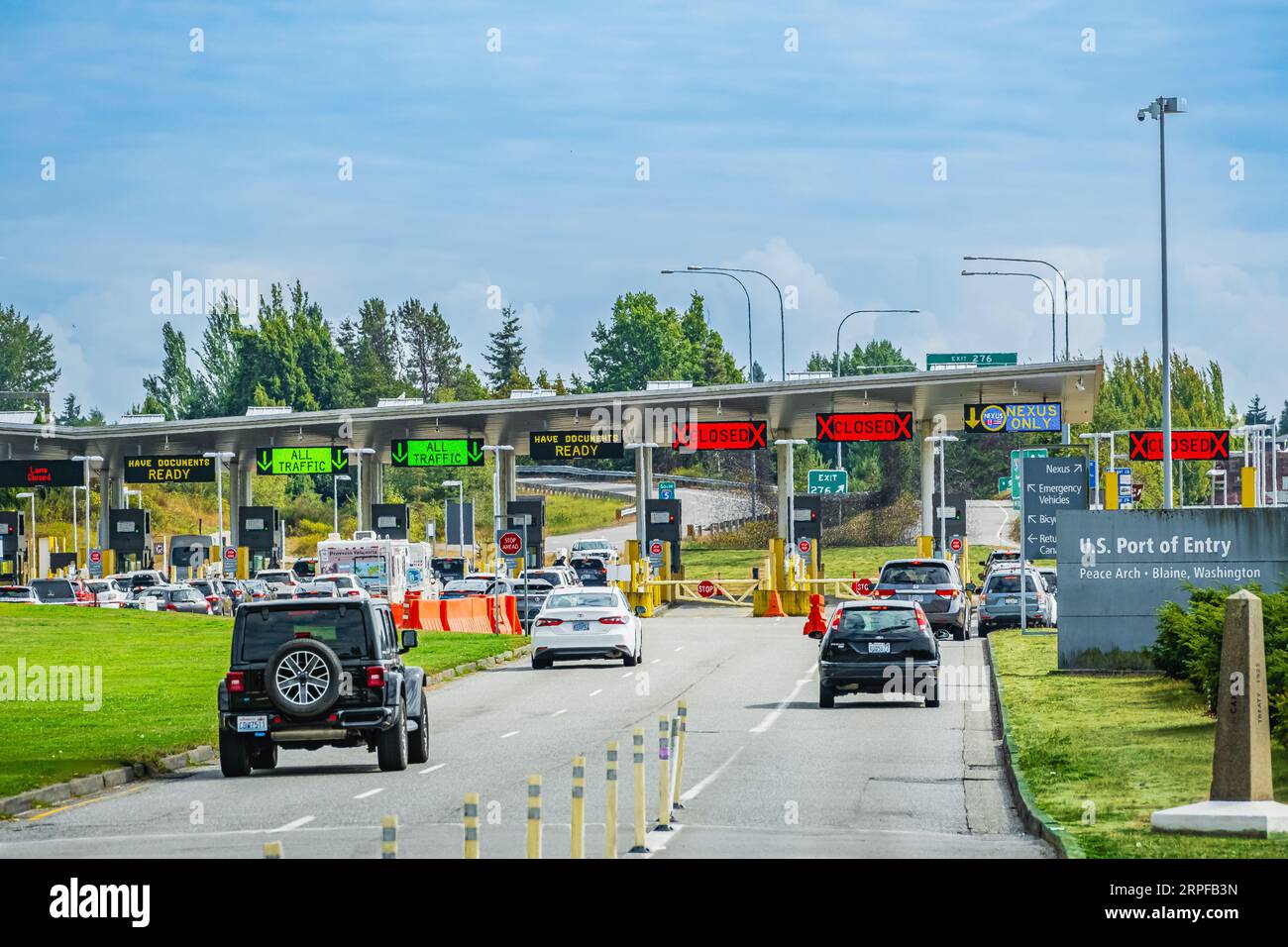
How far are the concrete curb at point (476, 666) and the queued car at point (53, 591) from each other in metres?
20.2

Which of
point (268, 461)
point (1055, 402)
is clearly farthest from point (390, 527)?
point (1055, 402)

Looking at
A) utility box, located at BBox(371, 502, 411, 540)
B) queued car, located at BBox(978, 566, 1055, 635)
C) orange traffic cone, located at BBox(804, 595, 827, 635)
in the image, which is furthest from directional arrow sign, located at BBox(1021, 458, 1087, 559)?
utility box, located at BBox(371, 502, 411, 540)

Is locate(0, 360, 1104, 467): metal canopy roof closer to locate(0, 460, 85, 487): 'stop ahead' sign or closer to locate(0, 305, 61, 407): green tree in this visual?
locate(0, 460, 85, 487): 'stop ahead' sign

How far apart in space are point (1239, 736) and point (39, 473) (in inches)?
2341

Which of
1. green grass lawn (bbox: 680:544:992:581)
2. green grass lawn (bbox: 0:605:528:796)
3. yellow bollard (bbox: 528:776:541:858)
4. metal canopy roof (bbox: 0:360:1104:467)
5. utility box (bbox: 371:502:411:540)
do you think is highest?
metal canopy roof (bbox: 0:360:1104:467)

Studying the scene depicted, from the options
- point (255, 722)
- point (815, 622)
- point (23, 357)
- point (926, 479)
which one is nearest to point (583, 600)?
point (815, 622)

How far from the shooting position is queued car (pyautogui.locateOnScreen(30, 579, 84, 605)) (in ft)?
201

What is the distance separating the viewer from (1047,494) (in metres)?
41.0

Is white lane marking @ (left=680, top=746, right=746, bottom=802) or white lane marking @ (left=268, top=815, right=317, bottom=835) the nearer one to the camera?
white lane marking @ (left=268, top=815, right=317, bottom=835)

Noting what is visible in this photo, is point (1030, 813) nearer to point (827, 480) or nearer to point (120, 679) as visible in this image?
point (120, 679)

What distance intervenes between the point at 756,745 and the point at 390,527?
56.0m

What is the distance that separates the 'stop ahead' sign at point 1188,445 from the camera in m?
66.1

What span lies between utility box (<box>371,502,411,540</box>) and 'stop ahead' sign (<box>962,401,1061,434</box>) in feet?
78.1
